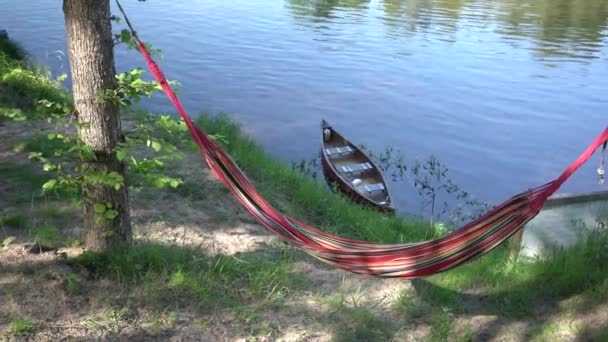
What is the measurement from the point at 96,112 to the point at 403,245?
63.3 inches

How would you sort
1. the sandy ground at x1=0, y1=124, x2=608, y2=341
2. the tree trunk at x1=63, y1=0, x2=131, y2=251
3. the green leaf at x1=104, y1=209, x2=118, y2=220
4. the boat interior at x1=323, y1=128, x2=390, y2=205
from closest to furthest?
the sandy ground at x1=0, y1=124, x2=608, y2=341 < the tree trunk at x1=63, y1=0, x2=131, y2=251 < the green leaf at x1=104, y1=209, x2=118, y2=220 < the boat interior at x1=323, y1=128, x2=390, y2=205

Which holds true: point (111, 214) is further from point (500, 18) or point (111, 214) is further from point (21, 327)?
point (500, 18)

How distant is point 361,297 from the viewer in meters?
3.43

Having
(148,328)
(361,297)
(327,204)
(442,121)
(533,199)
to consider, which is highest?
(533,199)

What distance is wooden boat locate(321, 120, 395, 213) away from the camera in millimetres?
8016

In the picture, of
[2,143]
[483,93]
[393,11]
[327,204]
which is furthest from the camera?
[393,11]

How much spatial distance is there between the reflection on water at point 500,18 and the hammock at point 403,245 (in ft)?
53.4

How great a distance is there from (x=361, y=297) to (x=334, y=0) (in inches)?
942

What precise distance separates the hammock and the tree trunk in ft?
0.70

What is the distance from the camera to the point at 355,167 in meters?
9.09

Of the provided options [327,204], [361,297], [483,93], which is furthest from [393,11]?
[361,297]

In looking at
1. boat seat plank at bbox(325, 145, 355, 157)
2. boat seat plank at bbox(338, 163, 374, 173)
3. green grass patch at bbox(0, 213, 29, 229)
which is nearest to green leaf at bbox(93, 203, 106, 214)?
green grass patch at bbox(0, 213, 29, 229)

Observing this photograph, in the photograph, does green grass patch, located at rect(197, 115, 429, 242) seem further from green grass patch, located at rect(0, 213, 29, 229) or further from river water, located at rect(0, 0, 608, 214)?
river water, located at rect(0, 0, 608, 214)

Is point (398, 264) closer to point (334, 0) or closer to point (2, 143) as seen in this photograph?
point (2, 143)
